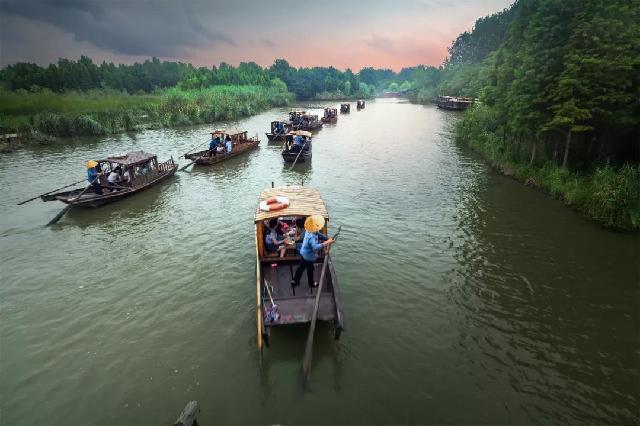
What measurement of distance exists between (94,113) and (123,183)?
28783mm

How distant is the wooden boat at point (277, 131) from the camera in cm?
3871

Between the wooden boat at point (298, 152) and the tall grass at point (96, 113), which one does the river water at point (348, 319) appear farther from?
the tall grass at point (96, 113)

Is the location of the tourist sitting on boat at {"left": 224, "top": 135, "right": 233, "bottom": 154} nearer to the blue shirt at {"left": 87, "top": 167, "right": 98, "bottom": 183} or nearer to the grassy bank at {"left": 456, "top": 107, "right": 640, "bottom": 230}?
the blue shirt at {"left": 87, "top": 167, "right": 98, "bottom": 183}

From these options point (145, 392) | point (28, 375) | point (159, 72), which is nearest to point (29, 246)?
point (28, 375)

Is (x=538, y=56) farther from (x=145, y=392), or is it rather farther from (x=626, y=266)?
(x=145, y=392)

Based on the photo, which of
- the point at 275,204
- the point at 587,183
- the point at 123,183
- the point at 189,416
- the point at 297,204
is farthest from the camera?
the point at 123,183

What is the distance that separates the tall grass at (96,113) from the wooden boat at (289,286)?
3696cm

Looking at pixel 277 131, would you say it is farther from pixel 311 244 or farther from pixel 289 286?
pixel 311 244

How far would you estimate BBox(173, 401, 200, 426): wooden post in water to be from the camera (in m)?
6.47

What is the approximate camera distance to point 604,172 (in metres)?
16.6

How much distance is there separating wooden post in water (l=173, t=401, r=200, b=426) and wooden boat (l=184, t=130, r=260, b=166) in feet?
76.9

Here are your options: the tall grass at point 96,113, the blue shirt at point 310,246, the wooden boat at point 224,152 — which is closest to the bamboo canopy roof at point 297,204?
the blue shirt at point 310,246

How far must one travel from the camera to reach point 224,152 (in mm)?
30125

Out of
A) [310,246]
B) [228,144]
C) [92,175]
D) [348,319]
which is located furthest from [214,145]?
[348,319]
